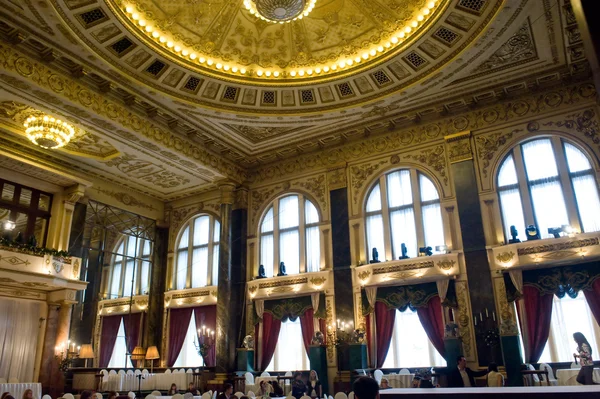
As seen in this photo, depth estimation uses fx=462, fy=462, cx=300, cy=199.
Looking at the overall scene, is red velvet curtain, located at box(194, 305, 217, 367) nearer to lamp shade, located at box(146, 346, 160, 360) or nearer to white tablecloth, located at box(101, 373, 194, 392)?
white tablecloth, located at box(101, 373, 194, 392)

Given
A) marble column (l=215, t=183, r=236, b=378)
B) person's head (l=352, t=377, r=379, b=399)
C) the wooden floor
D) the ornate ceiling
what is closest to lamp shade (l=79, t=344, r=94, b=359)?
marble column (l=215, t=183, r=236, b=378)

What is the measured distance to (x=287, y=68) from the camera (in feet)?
44.3

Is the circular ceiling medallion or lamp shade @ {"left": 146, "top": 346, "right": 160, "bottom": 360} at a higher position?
the circular ceiling medallion

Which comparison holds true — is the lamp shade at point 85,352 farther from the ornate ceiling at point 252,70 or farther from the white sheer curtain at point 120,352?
the ornate ceiling at point 252,70

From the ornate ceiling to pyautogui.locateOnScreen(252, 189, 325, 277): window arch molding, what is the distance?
6.29 ft

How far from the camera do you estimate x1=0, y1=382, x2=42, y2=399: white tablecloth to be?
11.9 m

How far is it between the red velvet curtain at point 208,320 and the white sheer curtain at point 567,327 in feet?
34.2

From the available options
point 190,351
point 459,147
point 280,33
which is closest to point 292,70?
point 280,33

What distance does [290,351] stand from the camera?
15.0 m

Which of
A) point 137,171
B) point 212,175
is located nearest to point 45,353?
point 137,171

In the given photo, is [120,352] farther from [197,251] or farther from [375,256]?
[375,256]

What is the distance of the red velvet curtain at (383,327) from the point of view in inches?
522

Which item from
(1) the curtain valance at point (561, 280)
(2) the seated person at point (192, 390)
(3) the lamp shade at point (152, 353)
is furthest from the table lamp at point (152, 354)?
(1) the curtain valance at point (561, 280)

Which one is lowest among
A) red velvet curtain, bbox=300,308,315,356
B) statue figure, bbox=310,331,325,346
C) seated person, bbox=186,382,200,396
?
seated person, bbox=186,382,200,396
